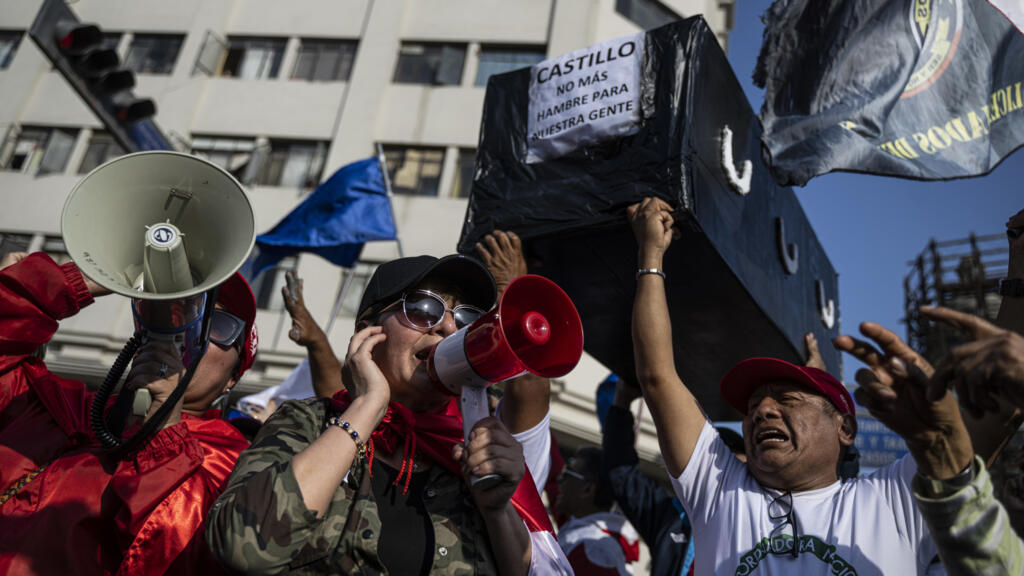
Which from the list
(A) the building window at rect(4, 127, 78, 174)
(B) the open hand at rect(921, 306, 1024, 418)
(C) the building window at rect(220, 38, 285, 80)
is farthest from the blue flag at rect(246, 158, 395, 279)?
(A) the building window at rect(4, 127, 78, 174)

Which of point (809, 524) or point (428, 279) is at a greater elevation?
point (428, 279)

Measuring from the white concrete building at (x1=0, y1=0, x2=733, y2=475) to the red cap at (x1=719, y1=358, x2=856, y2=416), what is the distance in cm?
1066

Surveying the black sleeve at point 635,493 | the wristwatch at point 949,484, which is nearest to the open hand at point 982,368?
the wristwatch at point 949,484

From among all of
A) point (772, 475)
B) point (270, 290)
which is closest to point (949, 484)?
point (772, 475)

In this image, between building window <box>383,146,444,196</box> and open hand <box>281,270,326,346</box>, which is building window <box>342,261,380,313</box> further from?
open hand <box>281,270,326,346</box>

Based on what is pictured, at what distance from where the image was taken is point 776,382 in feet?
8.61

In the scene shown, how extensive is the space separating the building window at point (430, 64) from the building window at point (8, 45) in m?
10.0

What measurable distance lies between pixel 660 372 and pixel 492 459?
3.05 ft

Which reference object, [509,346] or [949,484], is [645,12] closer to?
[509,346]

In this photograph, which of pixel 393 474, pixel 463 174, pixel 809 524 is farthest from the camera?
pixel 463 174

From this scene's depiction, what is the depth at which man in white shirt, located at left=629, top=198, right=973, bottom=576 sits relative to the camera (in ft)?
6.86

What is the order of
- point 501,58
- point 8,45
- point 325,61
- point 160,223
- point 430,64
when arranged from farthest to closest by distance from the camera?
point 8,45 → point 325,61 → point 430,64 → point 501,58 → point 160,223

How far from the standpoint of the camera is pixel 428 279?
219 centimetres

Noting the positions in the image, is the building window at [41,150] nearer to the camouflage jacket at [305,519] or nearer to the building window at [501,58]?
the building window at [501,58]
